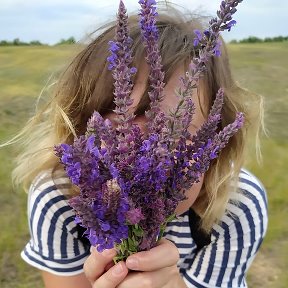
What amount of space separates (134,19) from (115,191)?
145cm

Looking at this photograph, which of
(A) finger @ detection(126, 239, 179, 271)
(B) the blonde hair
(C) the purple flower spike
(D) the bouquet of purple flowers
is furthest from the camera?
(B) the blonde hair

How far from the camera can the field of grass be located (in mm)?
4934

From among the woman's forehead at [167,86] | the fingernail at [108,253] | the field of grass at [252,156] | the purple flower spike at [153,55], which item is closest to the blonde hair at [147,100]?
the woman's forehead at [167,86]

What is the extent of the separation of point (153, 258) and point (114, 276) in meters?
0.16

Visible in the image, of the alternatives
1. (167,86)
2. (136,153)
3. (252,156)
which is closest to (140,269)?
(136,153)

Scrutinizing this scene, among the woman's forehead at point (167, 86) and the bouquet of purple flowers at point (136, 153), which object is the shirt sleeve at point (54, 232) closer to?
the woman's forehead at point (167, 86)

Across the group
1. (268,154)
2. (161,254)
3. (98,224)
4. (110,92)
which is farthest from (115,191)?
(268,154)

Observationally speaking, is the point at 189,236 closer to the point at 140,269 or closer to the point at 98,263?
the point at 98,263

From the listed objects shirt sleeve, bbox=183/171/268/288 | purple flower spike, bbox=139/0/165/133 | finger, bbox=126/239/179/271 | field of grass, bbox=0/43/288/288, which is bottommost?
field of grass, bbox=0/43/288/288

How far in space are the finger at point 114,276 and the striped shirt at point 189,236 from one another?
1.20 m

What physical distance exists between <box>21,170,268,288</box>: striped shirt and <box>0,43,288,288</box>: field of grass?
743mm

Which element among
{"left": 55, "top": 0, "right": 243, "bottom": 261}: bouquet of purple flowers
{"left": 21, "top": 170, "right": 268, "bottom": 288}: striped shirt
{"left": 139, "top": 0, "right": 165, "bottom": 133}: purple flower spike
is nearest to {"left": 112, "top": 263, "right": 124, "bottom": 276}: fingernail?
{"left": 55, "top": 0, "right": 243, "bottom": 261}: bouquet of purple flowers

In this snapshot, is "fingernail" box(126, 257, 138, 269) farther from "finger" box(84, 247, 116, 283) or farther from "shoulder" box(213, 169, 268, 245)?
"shoulder" box(213, 169, 268, 245)

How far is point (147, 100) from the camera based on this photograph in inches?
84.9
